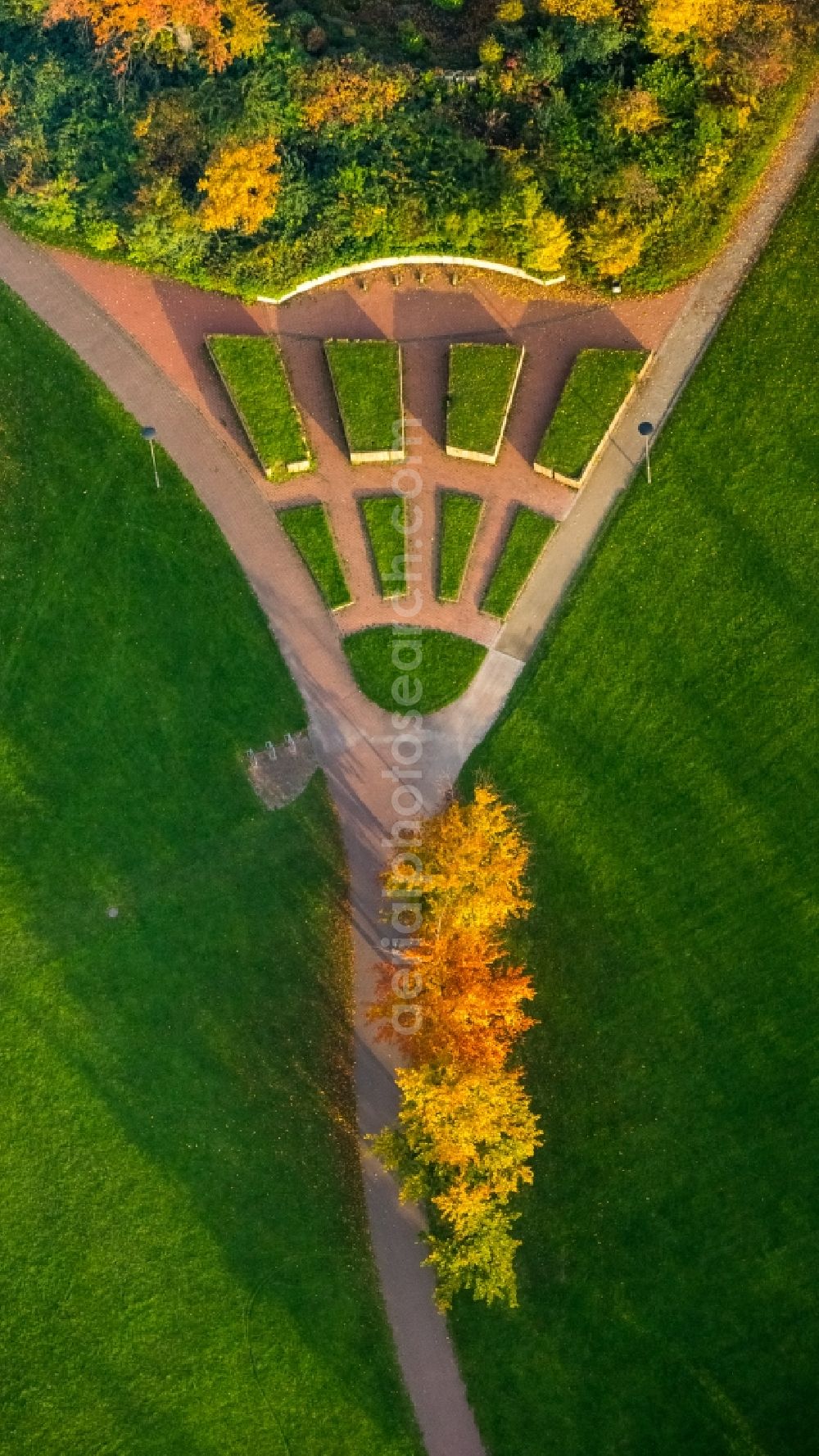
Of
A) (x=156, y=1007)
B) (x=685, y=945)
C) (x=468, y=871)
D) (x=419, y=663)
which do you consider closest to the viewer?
(x=468, y=871)

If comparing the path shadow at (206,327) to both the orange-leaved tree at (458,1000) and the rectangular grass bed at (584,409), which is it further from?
the orange-leaved tree at (458,1000)

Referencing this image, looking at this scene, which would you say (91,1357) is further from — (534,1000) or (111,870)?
(534,1000)

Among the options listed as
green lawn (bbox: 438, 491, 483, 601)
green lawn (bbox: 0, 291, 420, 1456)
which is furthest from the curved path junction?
green lawn (bbox: 438, 491, 483, 601)

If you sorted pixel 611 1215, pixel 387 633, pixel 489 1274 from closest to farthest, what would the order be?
pixel 489 1274
pixel 611 1215
pixel 387 633

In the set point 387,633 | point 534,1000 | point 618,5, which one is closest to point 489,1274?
point 534,1000

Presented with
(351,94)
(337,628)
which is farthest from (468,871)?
(351,94)

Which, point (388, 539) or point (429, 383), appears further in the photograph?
point (429, 383)

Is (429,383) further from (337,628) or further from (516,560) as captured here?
(337,628)
